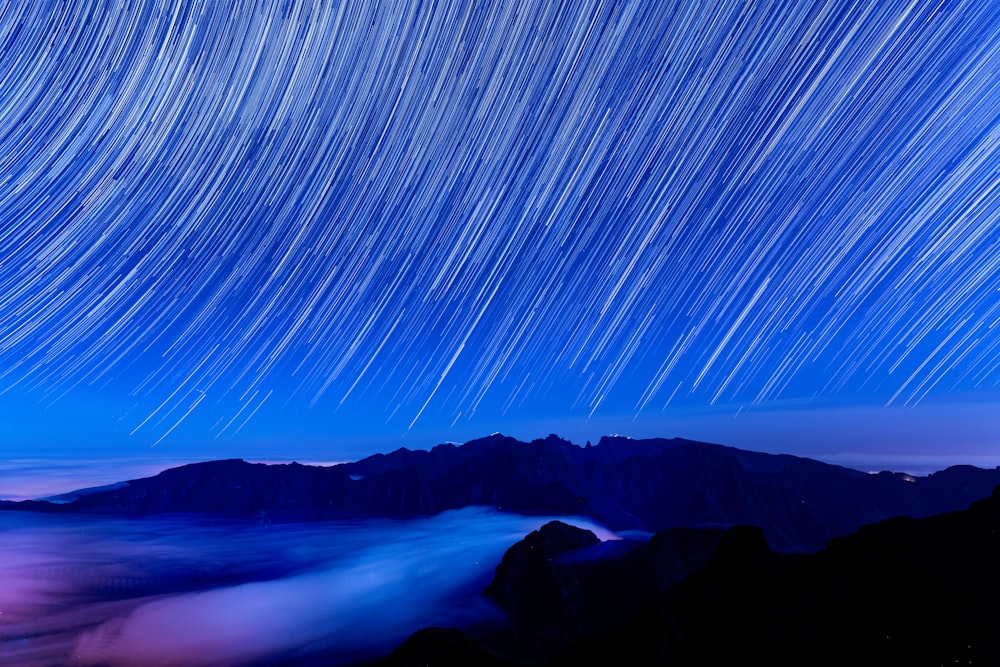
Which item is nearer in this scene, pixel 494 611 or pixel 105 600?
pixel 494 611

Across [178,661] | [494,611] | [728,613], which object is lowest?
[178,661]

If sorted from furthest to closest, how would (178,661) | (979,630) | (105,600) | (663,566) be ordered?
(105,600)
(178,661)
(663,566)
(979,630)

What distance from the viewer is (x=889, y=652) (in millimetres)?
46969

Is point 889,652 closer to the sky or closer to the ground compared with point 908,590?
closer to the ground

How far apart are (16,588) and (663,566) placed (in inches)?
8817

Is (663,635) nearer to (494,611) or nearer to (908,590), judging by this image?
(908,590)

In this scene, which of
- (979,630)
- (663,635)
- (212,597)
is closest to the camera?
(979,630)

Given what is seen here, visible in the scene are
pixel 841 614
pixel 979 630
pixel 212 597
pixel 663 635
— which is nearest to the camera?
pixel 979 630

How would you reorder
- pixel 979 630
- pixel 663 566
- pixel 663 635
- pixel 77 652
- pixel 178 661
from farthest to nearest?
1. pixel 178 661
2. pixel 77 652
3. pixel 663 566
4. pixel 663 635
5. pixel 979 630

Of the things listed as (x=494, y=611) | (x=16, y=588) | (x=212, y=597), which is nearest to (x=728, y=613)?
(x=494, y=611)

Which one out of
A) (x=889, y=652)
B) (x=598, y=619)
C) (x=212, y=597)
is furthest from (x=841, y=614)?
(x=212, y=597)

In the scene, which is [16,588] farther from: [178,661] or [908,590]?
[908,590]

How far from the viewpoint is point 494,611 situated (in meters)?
128

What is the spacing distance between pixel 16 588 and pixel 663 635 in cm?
23690
